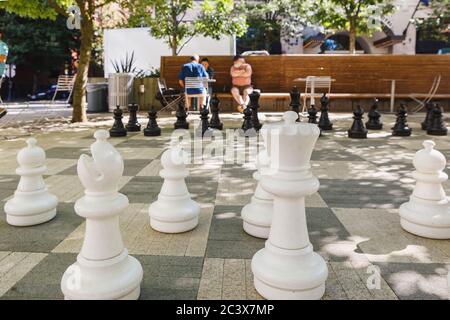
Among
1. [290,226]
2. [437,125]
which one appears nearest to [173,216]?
[290,226]

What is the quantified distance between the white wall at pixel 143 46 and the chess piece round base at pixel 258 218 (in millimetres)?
15565

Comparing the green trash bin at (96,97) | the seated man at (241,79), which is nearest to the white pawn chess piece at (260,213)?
the seated man at (241,79)

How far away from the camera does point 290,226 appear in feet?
6.68

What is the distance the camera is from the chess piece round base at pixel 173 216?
9.45 ft

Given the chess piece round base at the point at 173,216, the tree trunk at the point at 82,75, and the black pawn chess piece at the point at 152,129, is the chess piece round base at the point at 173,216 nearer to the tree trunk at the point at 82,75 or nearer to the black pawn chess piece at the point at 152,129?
the black pawn chess piece at the point at 152,129

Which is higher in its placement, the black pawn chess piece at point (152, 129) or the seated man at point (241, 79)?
→ the seated man at point (241, 79)

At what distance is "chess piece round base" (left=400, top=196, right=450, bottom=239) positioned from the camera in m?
2.75

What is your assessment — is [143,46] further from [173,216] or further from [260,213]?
[260,213]

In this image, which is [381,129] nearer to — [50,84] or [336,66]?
[336,66]

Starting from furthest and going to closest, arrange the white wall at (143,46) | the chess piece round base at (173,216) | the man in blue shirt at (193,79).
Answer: the white wall at (143,46)
the man in blue shirt at (193,79)
the chess piece round base at (173,216)

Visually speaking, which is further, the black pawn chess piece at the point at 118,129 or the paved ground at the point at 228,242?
the black pawn chess piece at the point at 118,129

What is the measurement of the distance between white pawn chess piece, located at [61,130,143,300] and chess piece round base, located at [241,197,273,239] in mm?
1031

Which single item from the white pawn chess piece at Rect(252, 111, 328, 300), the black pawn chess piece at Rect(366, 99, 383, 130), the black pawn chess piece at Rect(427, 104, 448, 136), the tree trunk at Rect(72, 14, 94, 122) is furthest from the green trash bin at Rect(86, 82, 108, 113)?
the white pawn chess piece at Rect(252, 111, 328, 300)
